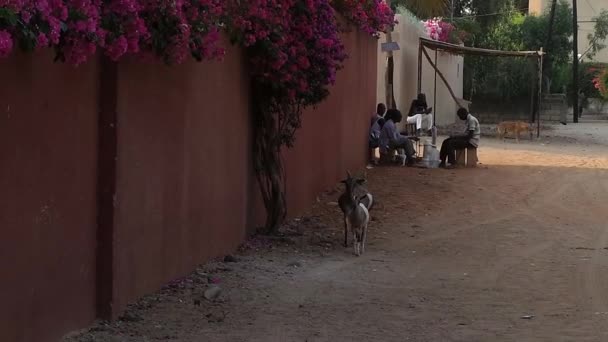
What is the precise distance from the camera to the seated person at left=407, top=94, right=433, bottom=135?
23047 mm

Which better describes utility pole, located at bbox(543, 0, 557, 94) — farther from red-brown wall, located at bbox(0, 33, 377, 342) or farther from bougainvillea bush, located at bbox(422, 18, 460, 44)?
red-brown wall, located at bbox(0, 33, 377, 342)

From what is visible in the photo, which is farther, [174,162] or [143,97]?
[174,162]

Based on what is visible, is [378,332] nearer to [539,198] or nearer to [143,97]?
[143,97]

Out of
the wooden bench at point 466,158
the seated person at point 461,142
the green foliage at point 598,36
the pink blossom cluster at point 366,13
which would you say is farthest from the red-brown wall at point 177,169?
the green foliage at point 598,36

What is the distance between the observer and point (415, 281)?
8.59m

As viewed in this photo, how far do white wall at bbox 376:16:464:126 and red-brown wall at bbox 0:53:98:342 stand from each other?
18.2 metres

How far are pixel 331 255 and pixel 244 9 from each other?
2.90m

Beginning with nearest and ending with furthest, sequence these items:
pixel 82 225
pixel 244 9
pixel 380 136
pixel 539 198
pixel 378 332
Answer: pixel 82 225 → pixel 378 332 → pixel 244 9 → pixel 539 198 → pixel 380 136

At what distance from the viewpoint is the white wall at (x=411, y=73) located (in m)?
27.1

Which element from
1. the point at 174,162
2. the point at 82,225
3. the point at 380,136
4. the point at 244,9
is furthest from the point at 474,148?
the point at 82,225

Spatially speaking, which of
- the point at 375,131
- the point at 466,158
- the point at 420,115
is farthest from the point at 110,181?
the point at 420,115

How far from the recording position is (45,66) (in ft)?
17.7

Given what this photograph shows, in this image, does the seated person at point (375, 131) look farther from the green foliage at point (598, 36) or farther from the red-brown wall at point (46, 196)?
the green foliage at point (598, 36)

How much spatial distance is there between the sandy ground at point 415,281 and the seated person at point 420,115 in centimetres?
797
